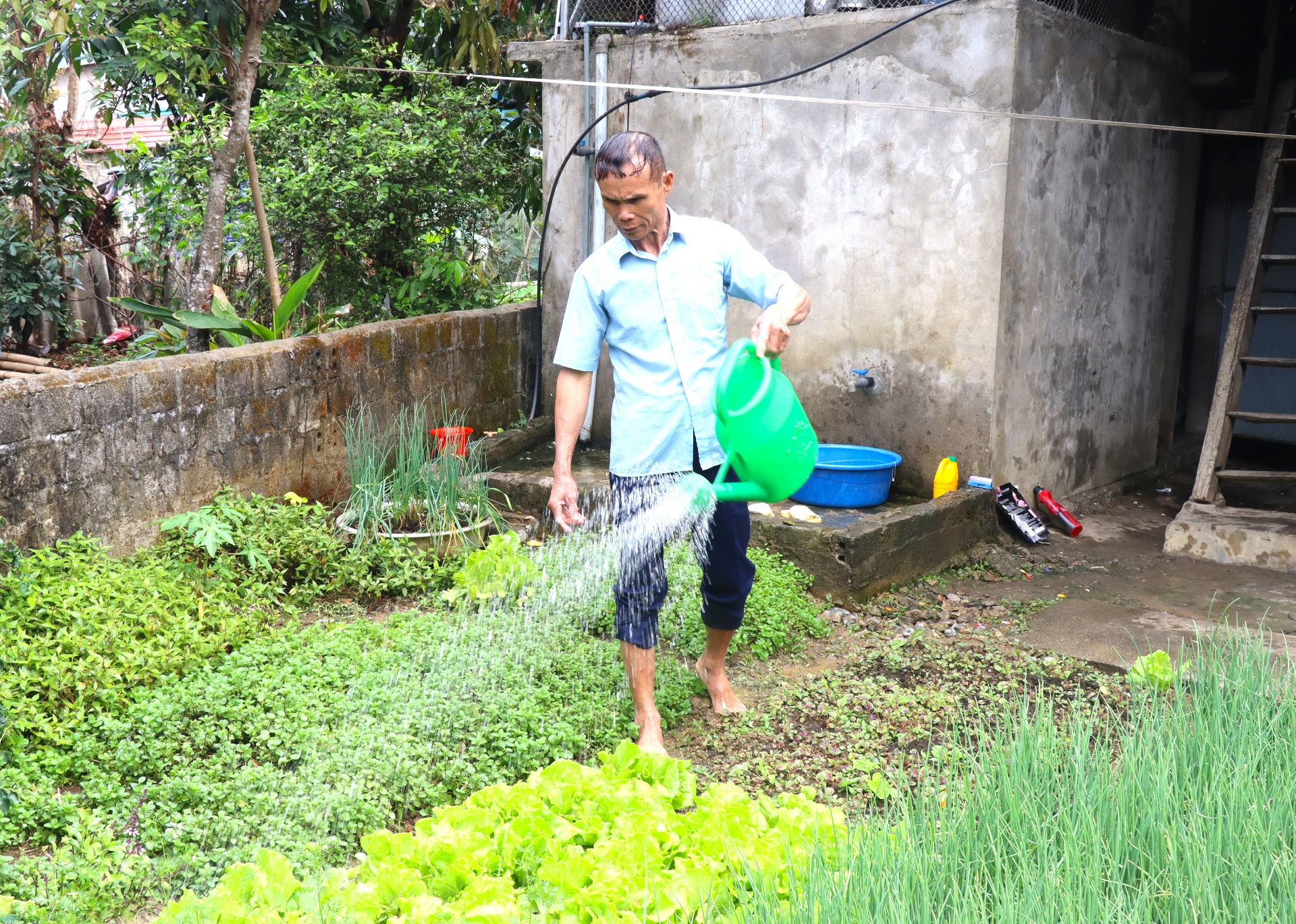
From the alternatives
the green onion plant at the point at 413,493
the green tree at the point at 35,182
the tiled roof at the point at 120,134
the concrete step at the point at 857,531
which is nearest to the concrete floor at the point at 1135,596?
the concrete step at the point at 857,531

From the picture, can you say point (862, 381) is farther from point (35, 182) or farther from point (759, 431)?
point (35, 182)

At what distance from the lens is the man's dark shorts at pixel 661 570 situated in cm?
329

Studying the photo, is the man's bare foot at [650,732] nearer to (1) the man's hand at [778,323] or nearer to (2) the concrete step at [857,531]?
(1) the man's hand at [778,323]

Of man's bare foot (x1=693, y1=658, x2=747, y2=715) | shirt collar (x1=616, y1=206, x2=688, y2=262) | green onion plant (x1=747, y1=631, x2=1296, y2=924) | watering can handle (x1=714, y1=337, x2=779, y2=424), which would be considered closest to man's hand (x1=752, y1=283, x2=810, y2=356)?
watering can handle (x1=714, y1=337, x2=779, y2=424)

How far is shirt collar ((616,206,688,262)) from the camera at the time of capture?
3264 millimetres

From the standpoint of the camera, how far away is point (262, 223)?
6137mm

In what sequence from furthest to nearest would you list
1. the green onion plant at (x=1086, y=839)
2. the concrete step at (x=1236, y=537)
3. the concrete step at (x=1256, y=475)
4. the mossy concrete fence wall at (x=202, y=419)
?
the concrete step at (x=1256, y=475) < the concrete step at (x=1236, y=537) < the mossy concrete fence wall at (x=202, y=419) < the green onion plant at (x=1086, y=839)

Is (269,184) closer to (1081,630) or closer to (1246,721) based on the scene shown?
(1081,630)

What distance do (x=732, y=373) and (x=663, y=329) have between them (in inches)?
12.0

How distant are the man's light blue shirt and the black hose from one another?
2252 mm

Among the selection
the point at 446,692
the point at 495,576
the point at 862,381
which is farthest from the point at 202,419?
the point at 862,381

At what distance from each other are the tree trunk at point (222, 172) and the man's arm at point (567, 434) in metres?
3.39

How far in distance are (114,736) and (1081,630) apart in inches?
146

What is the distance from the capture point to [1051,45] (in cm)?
564
